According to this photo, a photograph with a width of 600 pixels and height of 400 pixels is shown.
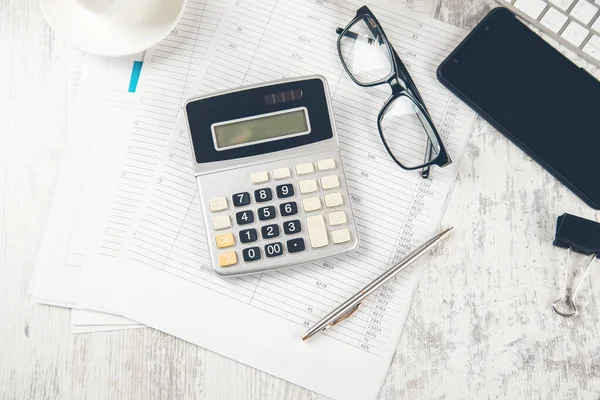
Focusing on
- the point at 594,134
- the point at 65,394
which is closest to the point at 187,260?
the point at 65,394

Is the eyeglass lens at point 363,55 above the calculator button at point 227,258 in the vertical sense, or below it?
above

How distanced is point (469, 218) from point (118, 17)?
0.40m

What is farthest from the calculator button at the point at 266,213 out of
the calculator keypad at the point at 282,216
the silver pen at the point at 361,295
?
the silver pen at the point at 361,295

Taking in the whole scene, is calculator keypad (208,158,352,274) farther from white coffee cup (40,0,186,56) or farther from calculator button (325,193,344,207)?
white coffee cup (40,0,186,56)

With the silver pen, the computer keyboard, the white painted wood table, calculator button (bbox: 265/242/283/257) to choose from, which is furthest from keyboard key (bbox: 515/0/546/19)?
calculator button (bbox: 265/242/283/257)

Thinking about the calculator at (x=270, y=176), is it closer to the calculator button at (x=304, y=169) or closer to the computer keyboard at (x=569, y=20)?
the calculator button at (x=304, y=169)

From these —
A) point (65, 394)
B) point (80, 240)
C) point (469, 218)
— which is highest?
point (469, 218)

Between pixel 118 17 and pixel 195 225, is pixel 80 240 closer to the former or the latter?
pixel 195 225

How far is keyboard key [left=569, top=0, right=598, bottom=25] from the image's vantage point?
550mm

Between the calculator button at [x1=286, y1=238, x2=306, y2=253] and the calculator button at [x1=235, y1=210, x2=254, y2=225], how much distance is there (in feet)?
0.14

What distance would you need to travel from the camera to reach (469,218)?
0.57 m

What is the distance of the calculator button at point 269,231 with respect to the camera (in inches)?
20.6

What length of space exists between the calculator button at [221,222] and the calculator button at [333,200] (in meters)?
0.10

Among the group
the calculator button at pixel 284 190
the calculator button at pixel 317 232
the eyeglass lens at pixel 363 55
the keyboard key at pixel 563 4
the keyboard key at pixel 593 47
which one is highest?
the keyboard key at pixel 563 4
